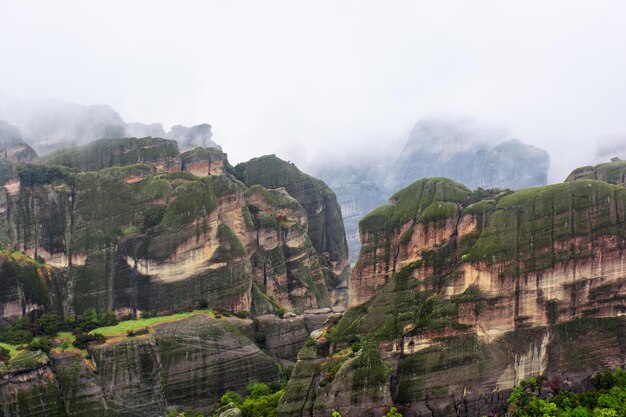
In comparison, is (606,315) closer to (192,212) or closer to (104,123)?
(192,212)

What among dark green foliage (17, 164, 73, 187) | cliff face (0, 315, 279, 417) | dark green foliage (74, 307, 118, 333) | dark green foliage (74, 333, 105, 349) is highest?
dark green foliage (17, 164, 73, 187)

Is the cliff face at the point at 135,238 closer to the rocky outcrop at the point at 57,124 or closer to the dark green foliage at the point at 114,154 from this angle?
the dark green foliage at the point at 114,154

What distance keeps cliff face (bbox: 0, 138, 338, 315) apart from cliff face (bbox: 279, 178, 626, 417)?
65.1 feet

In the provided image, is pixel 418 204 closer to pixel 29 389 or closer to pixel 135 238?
pixel 135 238

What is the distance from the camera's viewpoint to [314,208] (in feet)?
277

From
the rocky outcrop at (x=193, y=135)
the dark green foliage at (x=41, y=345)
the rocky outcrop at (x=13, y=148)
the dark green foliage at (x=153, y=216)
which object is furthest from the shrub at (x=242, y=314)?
the rocky outcrop at (x=193, y=135)

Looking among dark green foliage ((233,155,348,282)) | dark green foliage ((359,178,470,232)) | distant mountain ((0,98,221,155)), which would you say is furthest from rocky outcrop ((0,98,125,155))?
dark green foliage ((359,178,470,232))

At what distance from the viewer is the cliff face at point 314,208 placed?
8300cm

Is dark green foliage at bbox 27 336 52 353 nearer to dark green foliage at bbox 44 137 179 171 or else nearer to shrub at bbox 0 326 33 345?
shrub at bbox 0 326 33 345

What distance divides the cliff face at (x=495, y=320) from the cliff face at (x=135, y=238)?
65.1ft

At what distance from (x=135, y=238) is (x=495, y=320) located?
37183 millimetres

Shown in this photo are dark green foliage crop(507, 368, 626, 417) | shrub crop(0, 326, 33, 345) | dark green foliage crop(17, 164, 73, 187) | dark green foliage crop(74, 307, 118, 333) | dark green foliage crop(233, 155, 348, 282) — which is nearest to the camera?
dark green foliage crop(507, 368, 626, 417)

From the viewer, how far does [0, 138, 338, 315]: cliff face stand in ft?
182

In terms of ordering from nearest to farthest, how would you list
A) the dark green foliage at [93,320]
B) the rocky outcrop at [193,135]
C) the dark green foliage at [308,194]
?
the dark green foliage at [93,320] < the dark green foliage at [308,194] < the rocky outcrop at [193,135]
